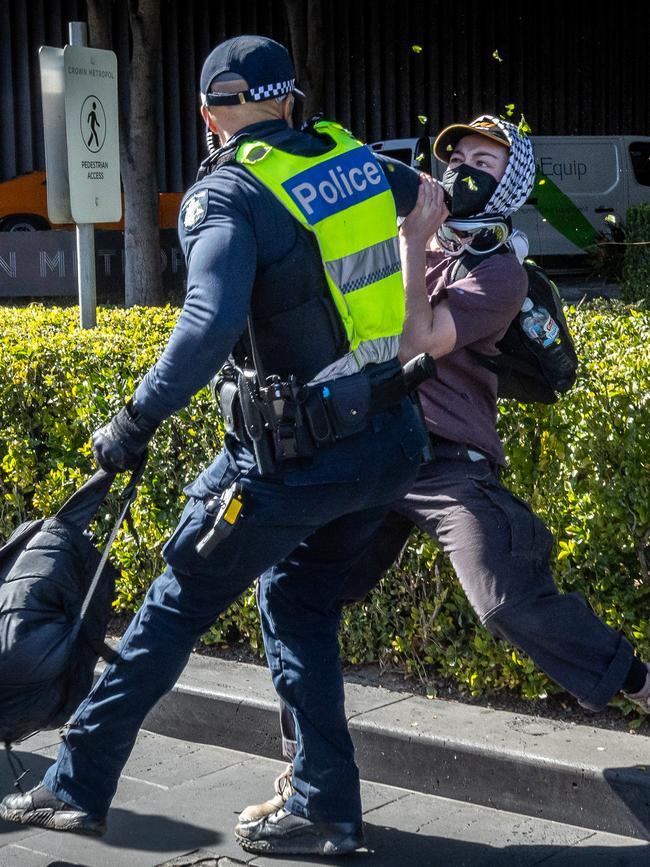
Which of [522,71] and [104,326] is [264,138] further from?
[522,71]

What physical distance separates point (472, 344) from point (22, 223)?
17.0 m

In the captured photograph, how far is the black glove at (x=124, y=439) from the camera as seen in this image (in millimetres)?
2975

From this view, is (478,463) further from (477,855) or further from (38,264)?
(38,264)

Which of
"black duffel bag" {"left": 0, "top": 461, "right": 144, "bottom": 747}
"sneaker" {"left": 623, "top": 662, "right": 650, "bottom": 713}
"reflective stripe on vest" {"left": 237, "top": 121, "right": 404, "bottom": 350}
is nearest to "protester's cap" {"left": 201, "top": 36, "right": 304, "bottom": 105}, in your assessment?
"reflective stripe on vest" {"left": 237, "top": 121, "right": 404, "bottom": 350}

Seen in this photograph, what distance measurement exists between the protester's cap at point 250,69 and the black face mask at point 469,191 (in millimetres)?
587

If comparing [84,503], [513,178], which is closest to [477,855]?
[84,503]

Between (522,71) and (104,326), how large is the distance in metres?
23.3

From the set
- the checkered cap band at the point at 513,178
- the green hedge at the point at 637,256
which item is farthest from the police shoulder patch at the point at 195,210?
the green hedge at the point at 637,256

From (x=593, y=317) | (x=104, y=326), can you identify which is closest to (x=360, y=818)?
(x=593, y=317)

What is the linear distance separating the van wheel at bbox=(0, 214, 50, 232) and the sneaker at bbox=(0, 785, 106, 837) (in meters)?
16.7

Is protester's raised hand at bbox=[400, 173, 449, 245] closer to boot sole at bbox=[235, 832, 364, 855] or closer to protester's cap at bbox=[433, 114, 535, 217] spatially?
protester's cap at bbox=[433, 114, 535, 217]

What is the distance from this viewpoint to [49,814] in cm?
319

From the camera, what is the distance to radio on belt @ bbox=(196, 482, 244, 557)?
9.80 ft

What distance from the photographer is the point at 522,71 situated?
88.9 feet
